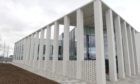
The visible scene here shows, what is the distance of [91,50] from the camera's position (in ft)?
42.5

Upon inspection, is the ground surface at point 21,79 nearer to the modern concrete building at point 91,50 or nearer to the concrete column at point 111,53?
the modern concrete building at point 91,50

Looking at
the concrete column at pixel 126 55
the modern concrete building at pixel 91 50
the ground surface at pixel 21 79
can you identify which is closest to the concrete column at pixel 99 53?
the modern concrete building at pixel 91 50

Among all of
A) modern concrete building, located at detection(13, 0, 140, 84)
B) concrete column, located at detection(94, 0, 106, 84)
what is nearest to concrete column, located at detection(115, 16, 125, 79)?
modern concrete building, located at detection(13, 0, 140, 84)

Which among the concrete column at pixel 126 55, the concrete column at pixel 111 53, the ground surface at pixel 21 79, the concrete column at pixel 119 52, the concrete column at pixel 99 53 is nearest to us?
the concrete column at pixel 99 53

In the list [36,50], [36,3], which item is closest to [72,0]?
[36,3]

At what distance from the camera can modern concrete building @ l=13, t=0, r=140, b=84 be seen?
25.2 feet

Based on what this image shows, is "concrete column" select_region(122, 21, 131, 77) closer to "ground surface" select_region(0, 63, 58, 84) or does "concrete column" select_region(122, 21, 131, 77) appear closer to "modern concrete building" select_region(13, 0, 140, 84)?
"modern concrete building" select_region(13, 0, 140, 84)

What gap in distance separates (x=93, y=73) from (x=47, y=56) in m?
6.80

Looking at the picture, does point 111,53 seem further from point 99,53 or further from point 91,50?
point 91,50

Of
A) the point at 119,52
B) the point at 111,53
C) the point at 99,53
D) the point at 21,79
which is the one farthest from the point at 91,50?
the point at 21,79

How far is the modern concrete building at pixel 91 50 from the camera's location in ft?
25.2

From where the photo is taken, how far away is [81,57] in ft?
28.6

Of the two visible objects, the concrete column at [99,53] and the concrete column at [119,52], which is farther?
the concrete column at [119,52]

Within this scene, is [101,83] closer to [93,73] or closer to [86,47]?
[93,73]
